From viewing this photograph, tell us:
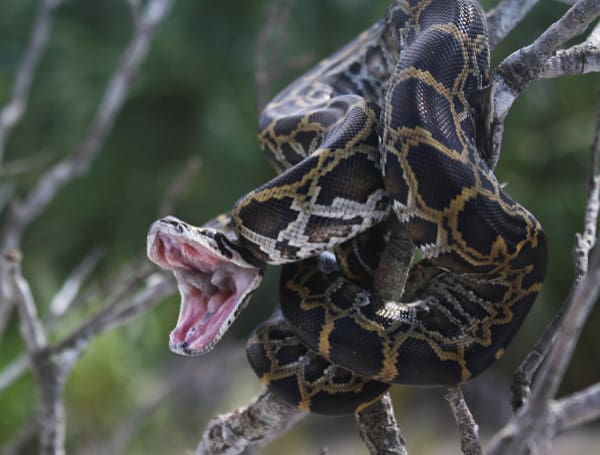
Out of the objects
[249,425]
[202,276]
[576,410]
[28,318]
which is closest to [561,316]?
[576,410]

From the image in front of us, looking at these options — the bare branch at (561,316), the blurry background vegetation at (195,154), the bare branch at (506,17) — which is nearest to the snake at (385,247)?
the bare branch at (561,316)

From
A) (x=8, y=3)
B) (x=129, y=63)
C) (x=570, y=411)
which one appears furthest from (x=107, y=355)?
(x=8, y=3)

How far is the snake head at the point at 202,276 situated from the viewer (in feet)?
10.1

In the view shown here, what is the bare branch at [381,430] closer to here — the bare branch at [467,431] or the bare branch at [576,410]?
the bare branch at [467,431]

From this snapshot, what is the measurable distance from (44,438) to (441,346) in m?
2.15

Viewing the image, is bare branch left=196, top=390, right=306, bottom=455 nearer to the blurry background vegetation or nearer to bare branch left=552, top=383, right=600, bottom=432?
bare branch left=552, top=383, right=600, bottom=432

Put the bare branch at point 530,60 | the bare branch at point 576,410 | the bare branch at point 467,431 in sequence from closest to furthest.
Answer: the bare branch at point 576,410
the bare branch at point 467,431
the bare branch at point 530,60

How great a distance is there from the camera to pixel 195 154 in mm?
13680

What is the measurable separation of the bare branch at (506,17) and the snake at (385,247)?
1.49 ft

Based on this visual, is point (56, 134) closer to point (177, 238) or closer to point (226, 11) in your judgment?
point (226, 11)

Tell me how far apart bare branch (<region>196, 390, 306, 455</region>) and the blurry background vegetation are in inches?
202

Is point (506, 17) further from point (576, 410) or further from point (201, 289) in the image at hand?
point (576, 410)

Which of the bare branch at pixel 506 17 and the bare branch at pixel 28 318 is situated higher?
the bare branch at pixel 506 17

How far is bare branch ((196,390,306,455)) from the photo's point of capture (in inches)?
119
